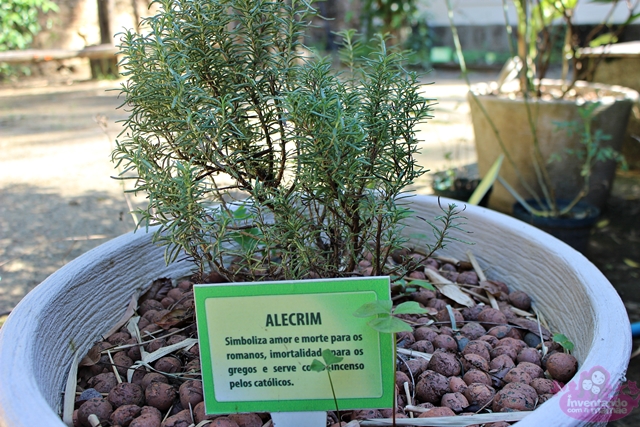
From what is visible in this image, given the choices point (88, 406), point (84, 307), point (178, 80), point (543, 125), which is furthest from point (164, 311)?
point (543, 125)

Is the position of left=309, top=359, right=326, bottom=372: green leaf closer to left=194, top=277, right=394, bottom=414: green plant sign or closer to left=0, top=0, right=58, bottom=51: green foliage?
left=194, top=277, right=394, bottom=414: green plant sign

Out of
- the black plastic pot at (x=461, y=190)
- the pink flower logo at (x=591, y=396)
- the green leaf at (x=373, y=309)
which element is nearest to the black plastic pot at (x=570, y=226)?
the black plastic pot at (x=461, y=190)

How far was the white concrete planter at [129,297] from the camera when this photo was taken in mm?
739

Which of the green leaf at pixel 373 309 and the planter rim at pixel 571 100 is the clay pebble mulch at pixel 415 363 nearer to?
the green leaf at pixel 373 309

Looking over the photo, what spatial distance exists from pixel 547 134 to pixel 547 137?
1 cm

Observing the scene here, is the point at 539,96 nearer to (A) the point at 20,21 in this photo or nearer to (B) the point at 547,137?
(B) the point at 547,137

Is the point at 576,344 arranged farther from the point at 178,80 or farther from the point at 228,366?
the point at 178,80

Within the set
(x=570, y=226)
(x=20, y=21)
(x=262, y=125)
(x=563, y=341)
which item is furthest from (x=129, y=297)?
(x=20, y=21)

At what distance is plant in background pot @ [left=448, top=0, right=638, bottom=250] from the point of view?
8.44 ft

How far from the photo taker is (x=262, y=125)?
1.01m

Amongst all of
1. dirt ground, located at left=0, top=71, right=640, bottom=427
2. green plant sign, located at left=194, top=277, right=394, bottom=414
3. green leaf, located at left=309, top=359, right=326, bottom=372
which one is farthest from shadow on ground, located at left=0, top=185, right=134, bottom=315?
green leaf, located at left=309, top=359, right=326, bottom=372

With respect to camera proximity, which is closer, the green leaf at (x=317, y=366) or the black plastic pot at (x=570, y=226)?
the green leaf at (x=317, y=366)

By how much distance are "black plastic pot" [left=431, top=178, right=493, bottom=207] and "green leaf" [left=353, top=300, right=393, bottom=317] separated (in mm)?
2102

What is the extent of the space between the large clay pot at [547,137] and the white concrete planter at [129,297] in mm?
1371
